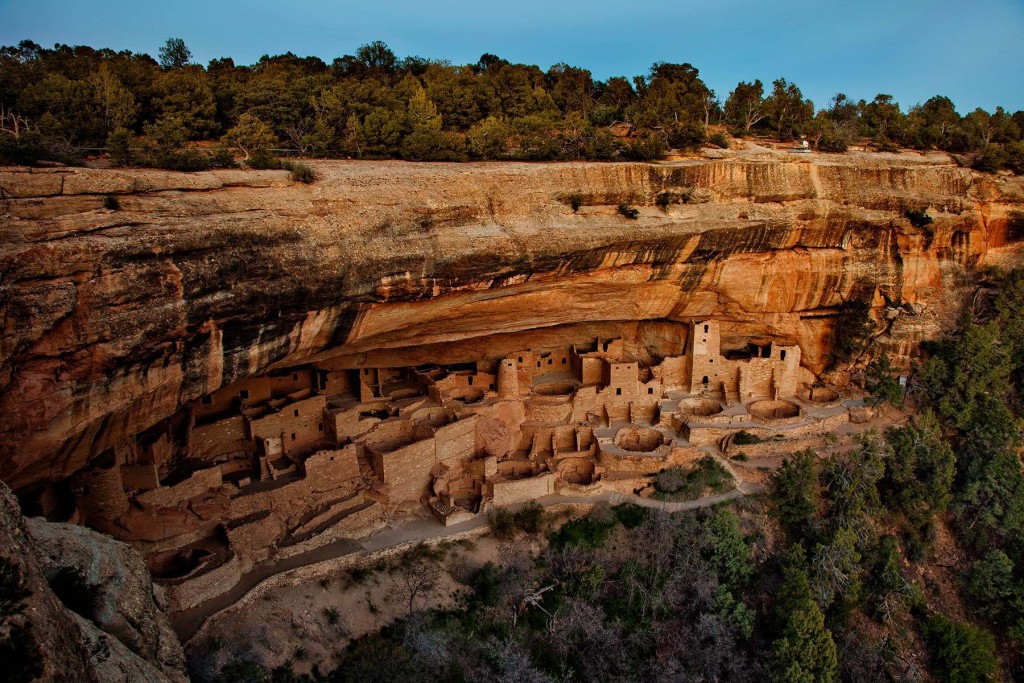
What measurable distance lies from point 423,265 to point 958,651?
14122mm

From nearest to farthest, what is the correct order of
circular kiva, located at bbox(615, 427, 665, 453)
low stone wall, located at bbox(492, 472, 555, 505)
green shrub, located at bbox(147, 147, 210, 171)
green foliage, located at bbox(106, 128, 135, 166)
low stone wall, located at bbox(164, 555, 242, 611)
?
low stone wall, located at bbox(164, 555, 242, 611), green shrub, located at bbox(147, 147, 210, 171), green foliage, located at bbox(106, 128, 135, 166), low stone wall, located at bbox(492, 472, 555, 505), circular kiva, located at bbox(615, 427, 665, 453)

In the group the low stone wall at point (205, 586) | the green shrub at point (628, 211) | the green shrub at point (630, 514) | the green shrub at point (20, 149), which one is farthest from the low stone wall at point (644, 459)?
the green shrub at point (20, 149)

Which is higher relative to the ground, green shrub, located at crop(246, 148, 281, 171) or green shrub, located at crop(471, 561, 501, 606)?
green shrub, located at crop(246, 148, 281, 171)

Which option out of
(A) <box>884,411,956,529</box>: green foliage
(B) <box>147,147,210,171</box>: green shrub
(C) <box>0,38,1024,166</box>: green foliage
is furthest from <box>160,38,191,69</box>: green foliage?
(A) <box>884,411,956,529</box>: green foliage

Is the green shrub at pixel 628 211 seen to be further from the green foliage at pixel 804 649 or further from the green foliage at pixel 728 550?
the green foliage at pixel 804 649

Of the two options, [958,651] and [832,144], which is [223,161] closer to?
[832,144]

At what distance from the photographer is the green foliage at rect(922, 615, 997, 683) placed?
1445 centimetres

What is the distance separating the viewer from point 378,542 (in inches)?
555

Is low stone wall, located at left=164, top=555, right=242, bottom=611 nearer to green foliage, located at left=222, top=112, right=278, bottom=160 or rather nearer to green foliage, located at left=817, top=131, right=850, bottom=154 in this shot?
green foliage, located at left=222, top=112, right=278, bottom=160

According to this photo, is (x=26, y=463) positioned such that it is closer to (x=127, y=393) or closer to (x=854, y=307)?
(x=127, y=393)

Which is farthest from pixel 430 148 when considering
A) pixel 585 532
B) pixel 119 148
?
pixel 585 532

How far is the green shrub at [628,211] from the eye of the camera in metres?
14.9

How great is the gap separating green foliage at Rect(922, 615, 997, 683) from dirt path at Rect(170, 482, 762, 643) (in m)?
4.78

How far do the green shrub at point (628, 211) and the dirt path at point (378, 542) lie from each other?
676 centimetres
